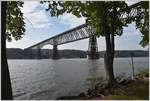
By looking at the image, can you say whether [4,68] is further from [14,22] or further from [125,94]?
[125,94]

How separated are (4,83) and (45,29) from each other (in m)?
1.86

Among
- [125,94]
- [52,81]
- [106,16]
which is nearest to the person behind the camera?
[125,94]

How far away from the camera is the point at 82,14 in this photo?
1391 cm

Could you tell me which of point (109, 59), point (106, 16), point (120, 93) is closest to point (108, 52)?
point (109, 59)

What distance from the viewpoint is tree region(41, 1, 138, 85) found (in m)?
12.9

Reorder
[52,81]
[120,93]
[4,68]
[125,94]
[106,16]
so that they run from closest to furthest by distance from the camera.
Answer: [4,68] → [125,94] → [120,93] → [106,16] → [52,81]

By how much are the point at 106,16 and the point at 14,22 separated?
12.4ft

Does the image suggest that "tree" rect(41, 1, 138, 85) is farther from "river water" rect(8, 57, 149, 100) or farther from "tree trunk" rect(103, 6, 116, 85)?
"river water" rect(8, 57, 149, 100)

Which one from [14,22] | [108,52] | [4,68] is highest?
[14,22]

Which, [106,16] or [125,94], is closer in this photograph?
[125,94]

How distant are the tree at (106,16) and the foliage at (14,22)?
1849mm

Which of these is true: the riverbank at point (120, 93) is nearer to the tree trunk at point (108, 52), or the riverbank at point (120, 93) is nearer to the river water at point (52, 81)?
the tree trunk at point (108, 52)

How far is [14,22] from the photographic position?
472 inches

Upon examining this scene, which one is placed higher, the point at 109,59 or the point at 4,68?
the point at 109,59
